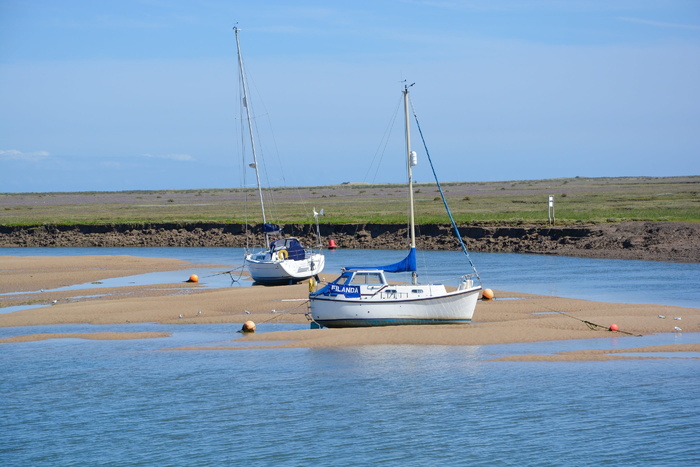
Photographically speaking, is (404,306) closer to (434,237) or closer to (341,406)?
(341,406)

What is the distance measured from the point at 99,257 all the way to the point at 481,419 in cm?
5293

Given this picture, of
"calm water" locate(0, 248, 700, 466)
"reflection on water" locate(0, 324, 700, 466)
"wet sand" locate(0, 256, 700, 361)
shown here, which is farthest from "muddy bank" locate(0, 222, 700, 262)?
"reflection on water" locate(0, 324, 700, 466)

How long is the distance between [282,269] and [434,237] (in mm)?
25628

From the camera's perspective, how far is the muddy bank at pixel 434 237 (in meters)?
56.8

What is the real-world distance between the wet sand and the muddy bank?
18211mm

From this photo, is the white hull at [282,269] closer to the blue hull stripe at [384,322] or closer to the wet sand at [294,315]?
the wet sand at [294,315]

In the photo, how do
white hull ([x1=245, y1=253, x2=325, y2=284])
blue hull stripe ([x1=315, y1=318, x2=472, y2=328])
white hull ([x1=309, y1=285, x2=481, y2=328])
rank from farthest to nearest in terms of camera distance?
white hull ([x1=245, y1=253, x2=325, y2=284])
blue hull stripe ([x1=315, y1=318, x2=472, y2=328])
white hull ([x1=309, y1=285, x2=481, y2=328])

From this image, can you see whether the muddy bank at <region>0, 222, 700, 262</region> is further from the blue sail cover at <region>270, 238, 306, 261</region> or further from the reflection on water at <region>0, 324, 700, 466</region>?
the reflection on water at <region>0, 324, 700, 466</region>

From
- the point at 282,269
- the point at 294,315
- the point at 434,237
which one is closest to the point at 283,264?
the point at 282,269

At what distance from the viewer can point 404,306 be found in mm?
30672

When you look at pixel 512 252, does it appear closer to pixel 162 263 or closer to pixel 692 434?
pixel 162 263

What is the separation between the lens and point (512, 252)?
207 feet

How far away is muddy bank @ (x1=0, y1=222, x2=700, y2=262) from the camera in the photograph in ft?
186

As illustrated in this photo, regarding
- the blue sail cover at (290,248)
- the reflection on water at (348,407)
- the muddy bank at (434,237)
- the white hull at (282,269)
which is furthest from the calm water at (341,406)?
the muddy bank at (434,237)
